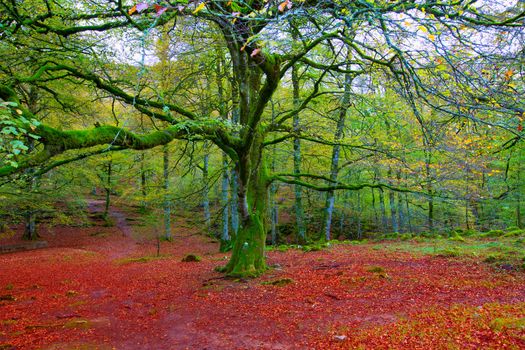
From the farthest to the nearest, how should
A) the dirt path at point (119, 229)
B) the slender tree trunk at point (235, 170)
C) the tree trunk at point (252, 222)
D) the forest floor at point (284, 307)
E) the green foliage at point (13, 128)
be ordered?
1. the dirt path at point (119, 229)
2. the slender tree trunk at point (235, 170)
3. the tree trunk at point (252, 222)
4. the forest floor at point (284, 307)
5. the green foliage at point (13, 128)

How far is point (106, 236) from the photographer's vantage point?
2005 cm

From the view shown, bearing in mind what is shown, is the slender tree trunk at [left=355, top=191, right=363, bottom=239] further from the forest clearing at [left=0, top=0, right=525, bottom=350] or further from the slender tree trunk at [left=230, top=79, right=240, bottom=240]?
the slender tree trunk at [left=230, top=79, right=240, bottom=240]

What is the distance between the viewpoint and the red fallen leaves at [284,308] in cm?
407

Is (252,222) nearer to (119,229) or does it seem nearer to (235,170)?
(235,170)

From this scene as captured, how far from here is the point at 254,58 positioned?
5.24 metres

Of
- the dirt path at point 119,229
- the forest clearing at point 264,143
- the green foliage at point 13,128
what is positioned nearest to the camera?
the green foliage at point 13,128

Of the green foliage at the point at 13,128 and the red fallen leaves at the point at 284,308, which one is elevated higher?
the green foliage at the point at 13,128

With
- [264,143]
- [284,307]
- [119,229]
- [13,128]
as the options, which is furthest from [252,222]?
[119,229]

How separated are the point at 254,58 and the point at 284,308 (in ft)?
13.7

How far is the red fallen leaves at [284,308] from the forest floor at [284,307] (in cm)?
2

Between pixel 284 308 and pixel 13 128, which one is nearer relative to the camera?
pixel 13 128

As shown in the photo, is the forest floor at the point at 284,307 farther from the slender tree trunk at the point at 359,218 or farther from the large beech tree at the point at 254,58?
the slender tree trunk at the point at 359,218

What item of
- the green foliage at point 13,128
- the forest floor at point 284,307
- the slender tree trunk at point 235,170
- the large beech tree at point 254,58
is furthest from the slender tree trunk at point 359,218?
the green foliage at point 13,128

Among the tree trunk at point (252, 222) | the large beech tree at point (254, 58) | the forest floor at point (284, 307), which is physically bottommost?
the forest floor at point (284, 307)
